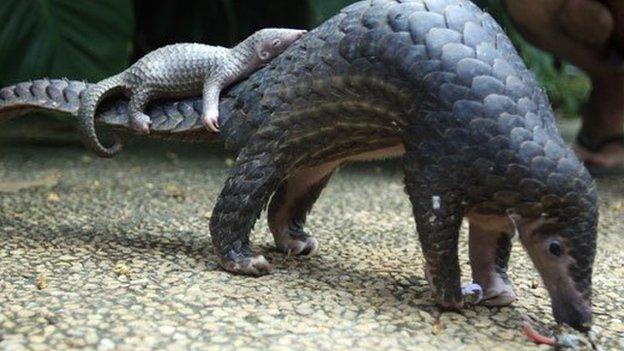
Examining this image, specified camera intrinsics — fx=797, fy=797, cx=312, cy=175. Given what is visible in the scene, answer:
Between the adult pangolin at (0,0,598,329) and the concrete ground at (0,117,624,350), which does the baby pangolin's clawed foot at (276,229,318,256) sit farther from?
the adult pangolin at (0,0,598,329)

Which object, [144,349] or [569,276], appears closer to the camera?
[144,349]

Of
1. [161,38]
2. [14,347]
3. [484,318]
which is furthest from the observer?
[161,38]

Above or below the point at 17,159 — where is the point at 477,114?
above

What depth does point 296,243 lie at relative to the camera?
2.62 m

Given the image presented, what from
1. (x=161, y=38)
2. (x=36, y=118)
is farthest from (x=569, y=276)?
(x=36, y=118)

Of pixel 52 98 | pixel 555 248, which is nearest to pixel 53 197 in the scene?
pixel 52 98

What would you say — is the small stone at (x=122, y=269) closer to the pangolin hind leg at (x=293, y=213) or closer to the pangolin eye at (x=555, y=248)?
the pangolin hind leg at (x=293, y=213)

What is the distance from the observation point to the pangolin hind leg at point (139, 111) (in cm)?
253

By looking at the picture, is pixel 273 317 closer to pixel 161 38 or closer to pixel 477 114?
pixel 477 114

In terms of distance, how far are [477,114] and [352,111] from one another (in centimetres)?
38

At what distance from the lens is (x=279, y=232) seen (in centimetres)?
264

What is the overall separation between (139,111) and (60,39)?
1.90 m

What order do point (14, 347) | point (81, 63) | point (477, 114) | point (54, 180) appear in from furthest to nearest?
point (81, 63) < point (54, 180) < point (477, 114) < point (14, 347)

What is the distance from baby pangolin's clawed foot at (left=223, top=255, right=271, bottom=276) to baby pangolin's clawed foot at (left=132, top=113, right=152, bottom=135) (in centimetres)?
52
